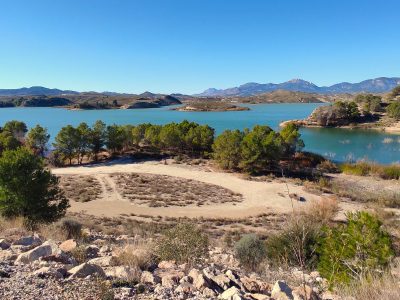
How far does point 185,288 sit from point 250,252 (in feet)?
16.6

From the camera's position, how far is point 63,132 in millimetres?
47469

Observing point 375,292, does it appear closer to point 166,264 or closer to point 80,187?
point 166,264

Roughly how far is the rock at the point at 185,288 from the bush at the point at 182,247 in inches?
77.1

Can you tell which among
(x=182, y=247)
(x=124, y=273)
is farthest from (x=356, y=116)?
(x=124, y=273)

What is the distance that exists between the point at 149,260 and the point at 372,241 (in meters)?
4.86

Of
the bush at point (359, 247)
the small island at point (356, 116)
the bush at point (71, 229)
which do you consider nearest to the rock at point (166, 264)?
the bush at point (359, 247)

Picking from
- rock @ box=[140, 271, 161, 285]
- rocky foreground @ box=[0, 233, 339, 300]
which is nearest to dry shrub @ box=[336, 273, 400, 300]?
rocky foreground @ box=[0, 233, 339, 300]

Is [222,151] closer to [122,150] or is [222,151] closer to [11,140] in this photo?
[122,150]

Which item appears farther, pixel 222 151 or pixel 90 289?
pixel 222 151

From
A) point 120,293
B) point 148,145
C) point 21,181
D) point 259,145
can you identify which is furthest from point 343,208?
point 148,145

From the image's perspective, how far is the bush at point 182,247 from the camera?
7.70 meters

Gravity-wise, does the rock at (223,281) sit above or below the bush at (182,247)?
above

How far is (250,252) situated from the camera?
10000mm

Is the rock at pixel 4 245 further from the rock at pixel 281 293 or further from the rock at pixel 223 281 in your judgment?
the rock at pixel 281 293
